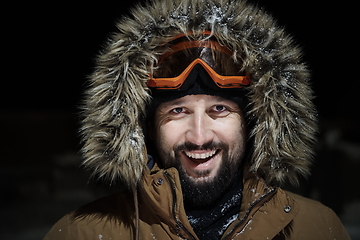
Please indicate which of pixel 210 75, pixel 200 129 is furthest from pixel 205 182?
pixel 210 75

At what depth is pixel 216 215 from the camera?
1.58 m

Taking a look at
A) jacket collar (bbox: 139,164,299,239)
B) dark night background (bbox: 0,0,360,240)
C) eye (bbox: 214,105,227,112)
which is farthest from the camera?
dark night background (bbox: 0,0,360,240)

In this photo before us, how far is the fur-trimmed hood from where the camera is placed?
1488 mm

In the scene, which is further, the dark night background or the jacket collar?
the dark night background

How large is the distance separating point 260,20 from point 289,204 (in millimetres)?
831

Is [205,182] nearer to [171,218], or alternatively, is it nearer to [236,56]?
[171,218]

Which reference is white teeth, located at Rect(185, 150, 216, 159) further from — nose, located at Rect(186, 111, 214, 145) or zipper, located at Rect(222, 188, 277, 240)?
zipper, located at Rect(222, 188, 277, 240)

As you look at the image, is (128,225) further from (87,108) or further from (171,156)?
(87,108)

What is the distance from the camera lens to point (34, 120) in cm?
269

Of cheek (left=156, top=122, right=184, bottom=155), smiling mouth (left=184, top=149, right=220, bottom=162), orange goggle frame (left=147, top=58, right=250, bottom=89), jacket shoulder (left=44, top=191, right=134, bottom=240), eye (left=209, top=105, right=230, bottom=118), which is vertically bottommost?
jacket shoulder (left=44, top=191, right=134, bottom=240)

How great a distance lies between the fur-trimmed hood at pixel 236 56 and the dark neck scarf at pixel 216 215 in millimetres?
193

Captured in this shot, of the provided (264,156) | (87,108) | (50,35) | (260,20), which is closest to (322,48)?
(260,20)

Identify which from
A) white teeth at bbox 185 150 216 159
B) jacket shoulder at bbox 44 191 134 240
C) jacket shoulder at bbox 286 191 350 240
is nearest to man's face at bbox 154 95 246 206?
white teeth at bbox 185 150 216 159

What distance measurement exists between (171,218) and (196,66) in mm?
668
